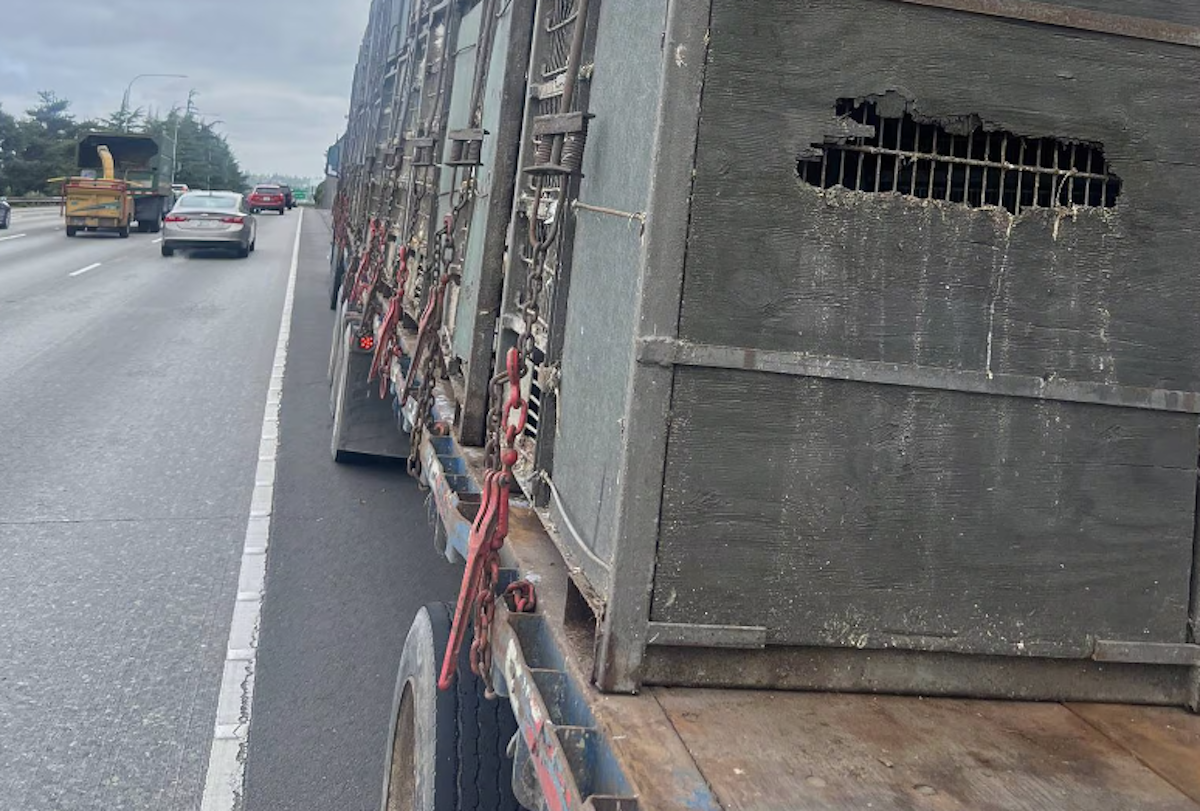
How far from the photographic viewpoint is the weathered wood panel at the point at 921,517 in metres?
2.53

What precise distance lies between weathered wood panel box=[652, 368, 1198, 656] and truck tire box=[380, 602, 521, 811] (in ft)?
2.52

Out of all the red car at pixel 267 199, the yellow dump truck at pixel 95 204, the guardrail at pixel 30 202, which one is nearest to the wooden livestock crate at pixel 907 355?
the yellow dump truck at pixel 95 204

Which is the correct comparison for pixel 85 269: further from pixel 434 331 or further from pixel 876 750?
pixel 876 750

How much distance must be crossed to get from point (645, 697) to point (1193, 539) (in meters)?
1.22

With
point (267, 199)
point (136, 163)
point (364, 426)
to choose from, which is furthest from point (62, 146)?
point (364, 426)

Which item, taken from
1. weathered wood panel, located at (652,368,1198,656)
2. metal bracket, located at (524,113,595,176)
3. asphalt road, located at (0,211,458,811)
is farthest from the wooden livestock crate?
asphalt road, located at (0,211,458,811)

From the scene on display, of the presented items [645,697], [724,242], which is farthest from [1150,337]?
[645,697]

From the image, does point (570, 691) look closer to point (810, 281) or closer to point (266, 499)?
point (810, 281)

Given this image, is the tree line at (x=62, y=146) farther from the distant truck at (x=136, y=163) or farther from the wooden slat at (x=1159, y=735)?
the wooden slat at (x=1159, y=735)

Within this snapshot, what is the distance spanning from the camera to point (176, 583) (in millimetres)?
6812

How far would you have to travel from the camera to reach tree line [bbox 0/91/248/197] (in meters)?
65.2

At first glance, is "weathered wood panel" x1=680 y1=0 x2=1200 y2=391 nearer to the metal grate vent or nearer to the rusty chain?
the metal grate vent

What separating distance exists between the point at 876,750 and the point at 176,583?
5251 mm

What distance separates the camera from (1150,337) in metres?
2.67
